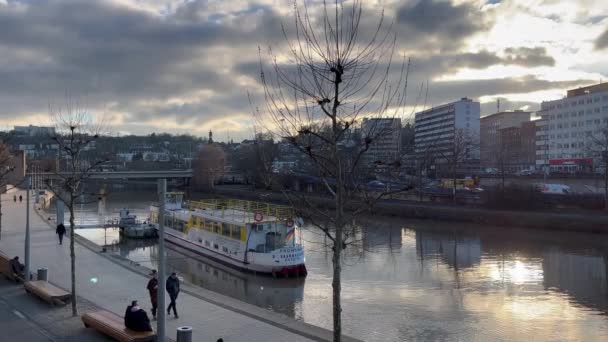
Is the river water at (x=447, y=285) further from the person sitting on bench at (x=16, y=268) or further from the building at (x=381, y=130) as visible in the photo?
the person sitting on bench at (x=16, y=268)

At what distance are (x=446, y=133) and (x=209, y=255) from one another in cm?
11033

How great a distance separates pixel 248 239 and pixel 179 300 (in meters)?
10.9

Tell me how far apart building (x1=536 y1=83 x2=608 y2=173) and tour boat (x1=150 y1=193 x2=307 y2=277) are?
6567 centimetres

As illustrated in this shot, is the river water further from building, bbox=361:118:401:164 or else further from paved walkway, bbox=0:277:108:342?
paved walkway, bbox=0:277:108:342

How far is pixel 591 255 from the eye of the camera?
29.6 m

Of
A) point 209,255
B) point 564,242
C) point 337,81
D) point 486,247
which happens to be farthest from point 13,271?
point 564,242

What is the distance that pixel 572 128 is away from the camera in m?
91.1

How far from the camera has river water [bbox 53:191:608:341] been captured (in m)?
16.9

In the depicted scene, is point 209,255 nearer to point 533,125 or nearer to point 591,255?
point 591,255

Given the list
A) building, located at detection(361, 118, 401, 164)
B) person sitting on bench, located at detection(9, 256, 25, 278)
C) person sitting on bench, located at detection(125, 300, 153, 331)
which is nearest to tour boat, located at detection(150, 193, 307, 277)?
person sitting on bench, located at detection(9, 256, 25, 278)

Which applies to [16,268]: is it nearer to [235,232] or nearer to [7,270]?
[7,270]

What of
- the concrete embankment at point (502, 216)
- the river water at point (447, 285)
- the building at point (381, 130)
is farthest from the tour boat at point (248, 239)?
the building at point (381, 130)

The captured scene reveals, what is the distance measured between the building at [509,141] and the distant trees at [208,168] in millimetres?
45101

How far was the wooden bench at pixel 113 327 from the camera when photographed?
35.8ft
